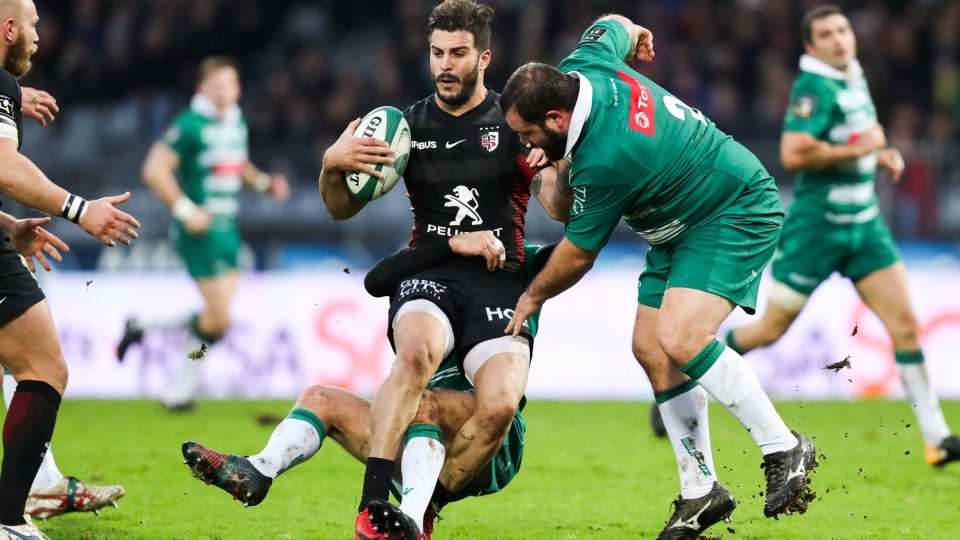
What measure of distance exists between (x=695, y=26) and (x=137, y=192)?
28.2 ft

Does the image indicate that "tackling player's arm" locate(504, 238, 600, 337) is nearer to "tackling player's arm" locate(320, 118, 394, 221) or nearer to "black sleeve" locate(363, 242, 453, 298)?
"black sleeve" locate(363, 242, 453, 298)

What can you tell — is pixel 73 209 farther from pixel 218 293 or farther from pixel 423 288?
pixel 218 293

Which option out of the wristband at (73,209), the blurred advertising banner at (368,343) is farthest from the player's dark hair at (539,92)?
the blurred advertising banner at (368,343)

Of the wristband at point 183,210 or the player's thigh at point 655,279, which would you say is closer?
the player's thigh at point 655,279

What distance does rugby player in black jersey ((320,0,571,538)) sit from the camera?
18.0 feet

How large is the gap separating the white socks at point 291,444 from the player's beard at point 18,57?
200 cm

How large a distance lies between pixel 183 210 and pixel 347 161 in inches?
249

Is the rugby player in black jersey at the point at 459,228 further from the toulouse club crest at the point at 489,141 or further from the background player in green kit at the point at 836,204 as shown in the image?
the background player in green kit at the point at 836,204

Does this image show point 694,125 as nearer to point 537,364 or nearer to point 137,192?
point 537,364

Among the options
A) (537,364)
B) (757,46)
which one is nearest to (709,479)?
(537,364)

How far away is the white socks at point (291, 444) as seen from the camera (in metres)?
5.41

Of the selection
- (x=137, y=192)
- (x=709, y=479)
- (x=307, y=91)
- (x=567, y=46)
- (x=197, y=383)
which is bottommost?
(x=197, y=383)

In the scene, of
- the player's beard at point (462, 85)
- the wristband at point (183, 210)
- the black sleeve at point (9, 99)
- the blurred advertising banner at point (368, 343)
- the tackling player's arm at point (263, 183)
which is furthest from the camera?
the blurred advertising banner at point (368, 343)

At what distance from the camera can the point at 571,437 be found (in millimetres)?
10023
